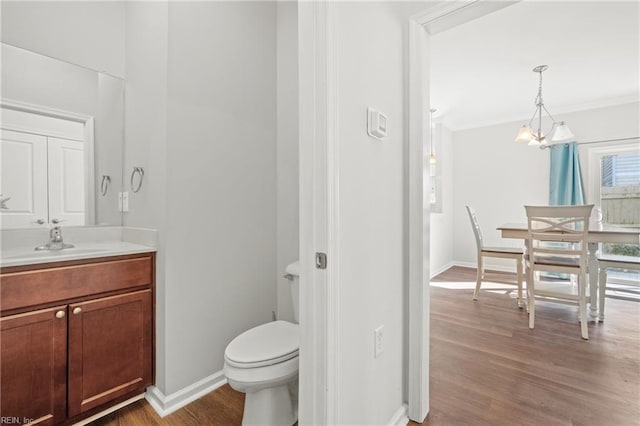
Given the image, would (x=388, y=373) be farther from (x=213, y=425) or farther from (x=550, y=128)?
(x=550, y=128)

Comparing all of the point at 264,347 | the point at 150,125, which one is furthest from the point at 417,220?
the point at 150,125

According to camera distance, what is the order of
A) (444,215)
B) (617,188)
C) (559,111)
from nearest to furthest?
1. (617,188)
2. (559,111)
3. (444,215)

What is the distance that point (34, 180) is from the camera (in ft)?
5.29

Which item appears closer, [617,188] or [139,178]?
[139,178]

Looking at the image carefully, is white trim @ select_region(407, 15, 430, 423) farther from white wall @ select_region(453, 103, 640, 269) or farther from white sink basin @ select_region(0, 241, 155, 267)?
white wall @ select_region(453, 103, 640, 269)

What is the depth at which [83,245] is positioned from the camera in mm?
1712

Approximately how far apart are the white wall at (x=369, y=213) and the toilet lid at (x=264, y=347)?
40 centimetres

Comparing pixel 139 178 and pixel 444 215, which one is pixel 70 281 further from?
pixel 444 215

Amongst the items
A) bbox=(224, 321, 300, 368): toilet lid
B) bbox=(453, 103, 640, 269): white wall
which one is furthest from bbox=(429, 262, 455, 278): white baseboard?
bbox=(224, 321, 300, 368): toilet lid

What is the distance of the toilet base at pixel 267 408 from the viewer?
1324mm

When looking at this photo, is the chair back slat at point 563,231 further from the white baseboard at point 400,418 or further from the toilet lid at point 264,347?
the toilet lid at point 264,347

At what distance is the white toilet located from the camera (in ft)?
4.11

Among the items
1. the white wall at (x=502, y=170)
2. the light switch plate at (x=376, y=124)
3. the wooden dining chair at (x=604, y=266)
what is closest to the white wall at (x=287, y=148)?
the light switch plate at (x=376, y=124)

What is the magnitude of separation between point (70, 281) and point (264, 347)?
3.09ft
